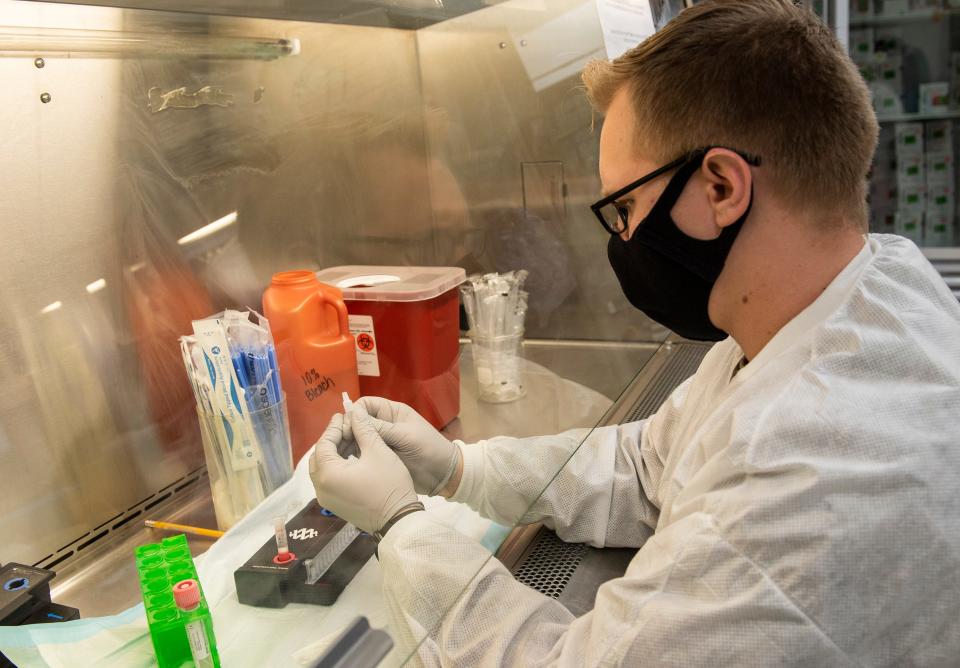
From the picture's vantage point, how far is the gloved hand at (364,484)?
3.31 ft

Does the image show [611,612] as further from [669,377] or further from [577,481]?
[669,377]

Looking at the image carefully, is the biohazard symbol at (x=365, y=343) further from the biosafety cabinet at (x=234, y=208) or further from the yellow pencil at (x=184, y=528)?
the yellow pencil at (x=184, y=528)

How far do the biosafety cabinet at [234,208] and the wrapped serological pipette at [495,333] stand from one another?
0.04 m

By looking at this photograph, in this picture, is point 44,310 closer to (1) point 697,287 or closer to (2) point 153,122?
(2) point 153,122

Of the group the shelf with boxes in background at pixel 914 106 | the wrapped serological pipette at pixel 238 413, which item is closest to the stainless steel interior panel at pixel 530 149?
the wrapped serological pipette at pixel 238 413

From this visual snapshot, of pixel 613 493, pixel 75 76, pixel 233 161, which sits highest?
pixel 75 76

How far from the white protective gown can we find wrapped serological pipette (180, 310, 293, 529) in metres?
0.28

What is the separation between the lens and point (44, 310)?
112 centimetres

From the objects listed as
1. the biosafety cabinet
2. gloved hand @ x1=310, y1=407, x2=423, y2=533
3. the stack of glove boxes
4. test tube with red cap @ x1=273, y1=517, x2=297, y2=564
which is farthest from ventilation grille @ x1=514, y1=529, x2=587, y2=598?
the stack of glove boxes

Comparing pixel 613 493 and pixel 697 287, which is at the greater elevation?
pixel 697 287

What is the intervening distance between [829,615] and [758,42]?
695 millimetres

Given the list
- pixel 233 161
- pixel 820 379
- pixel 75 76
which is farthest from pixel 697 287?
pixel 75 76

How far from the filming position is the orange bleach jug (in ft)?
3.94

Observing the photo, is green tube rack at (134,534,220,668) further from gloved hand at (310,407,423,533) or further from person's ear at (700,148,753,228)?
person's ear at (700,148,753,228)
